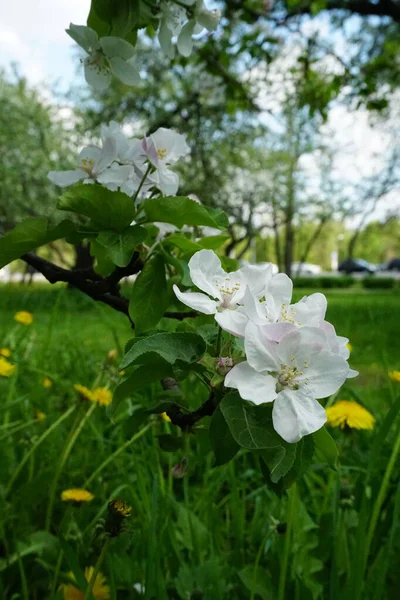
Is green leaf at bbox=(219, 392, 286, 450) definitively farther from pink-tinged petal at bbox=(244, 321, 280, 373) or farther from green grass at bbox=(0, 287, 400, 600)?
green grass at bbox=(0, 287, 400, 600)

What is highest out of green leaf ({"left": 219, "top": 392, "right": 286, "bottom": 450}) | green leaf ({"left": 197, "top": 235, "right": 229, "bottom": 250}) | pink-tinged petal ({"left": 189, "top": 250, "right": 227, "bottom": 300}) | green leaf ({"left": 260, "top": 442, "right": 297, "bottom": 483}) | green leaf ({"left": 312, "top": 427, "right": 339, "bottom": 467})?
green leaf ({"left": 197, "top": 235, "right": 229, "bottom": 250})

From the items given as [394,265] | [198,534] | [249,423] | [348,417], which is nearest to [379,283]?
[394,265]

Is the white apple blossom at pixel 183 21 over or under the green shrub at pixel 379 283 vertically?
over

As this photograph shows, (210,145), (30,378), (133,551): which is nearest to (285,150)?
(210,145)

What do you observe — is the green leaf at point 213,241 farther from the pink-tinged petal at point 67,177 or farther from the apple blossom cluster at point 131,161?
the pink-tinged petal at point 67,177

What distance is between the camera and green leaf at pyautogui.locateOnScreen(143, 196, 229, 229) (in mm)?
591

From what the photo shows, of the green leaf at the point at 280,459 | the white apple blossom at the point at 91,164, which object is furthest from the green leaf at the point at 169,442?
the white apple blossom at the point at 91,164

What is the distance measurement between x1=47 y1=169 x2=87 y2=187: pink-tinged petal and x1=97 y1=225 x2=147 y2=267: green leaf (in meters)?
0.18

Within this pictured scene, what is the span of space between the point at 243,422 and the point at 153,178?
0.41 metres

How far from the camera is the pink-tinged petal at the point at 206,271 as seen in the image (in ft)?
1.68

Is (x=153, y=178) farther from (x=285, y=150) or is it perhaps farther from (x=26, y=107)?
(x=285, y=150)

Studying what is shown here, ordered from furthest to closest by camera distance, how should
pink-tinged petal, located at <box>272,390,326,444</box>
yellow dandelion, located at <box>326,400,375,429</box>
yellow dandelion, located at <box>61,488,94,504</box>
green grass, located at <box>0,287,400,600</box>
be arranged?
1. yellow dandelion, located at <box>326,400,375,429</box>
2. yellow dandelion, located at <box>61,488,94,504</box>
3. green grass, located at <box>0,287,400,600</box>
4. pink-tinged petal, located at <box>272,390,326,444</box>

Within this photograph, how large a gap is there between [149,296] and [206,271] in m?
0.12

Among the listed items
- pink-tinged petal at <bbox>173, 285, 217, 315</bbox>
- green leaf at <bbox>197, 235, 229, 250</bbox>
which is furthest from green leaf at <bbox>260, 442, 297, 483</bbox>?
green leaf at <bbox>197, 235, 229, 250</bbox>
